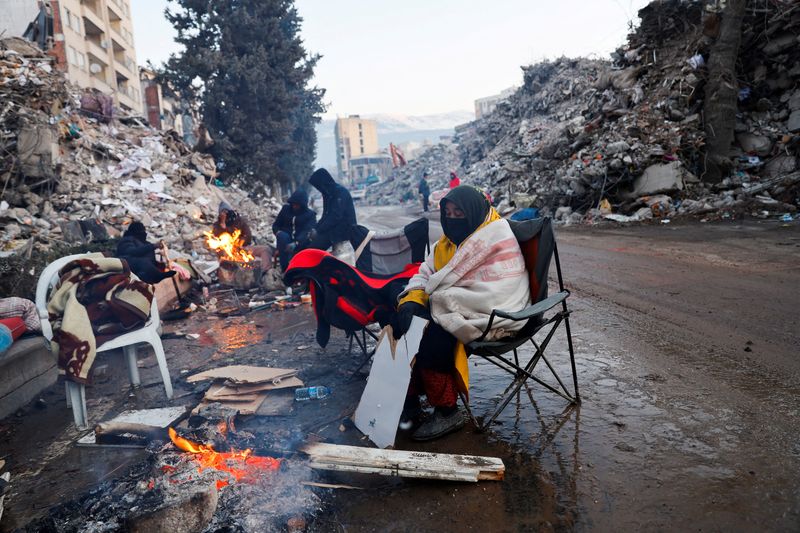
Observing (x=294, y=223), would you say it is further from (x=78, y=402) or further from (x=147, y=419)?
(x=147, y=419)

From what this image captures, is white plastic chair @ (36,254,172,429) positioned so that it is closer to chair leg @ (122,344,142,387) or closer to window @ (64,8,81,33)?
chair leg @ (122,344,142,387)

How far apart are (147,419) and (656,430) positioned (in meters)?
3.32

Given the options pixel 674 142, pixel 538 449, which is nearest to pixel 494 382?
pixel 538 449

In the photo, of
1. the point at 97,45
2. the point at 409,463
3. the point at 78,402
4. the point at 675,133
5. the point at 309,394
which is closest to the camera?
the point at 409,463

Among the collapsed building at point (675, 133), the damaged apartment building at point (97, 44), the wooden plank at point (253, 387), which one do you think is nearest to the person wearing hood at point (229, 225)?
the wooden plank at point (253, 387)

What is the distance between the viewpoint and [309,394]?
362 cm

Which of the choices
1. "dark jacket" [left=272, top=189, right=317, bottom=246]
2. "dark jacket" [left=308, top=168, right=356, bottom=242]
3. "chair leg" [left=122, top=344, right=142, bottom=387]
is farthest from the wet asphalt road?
"dark jacket" [left=272, top=189, right=317, bottom=246]

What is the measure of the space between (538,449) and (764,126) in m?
12.3

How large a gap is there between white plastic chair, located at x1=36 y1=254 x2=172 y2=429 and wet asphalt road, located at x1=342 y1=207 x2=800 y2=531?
7.78 ft

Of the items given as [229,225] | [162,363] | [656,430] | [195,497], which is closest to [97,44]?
[229,225]

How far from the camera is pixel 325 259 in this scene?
375cm

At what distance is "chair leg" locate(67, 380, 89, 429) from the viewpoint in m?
3.39

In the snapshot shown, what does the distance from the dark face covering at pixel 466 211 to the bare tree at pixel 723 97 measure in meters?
10.6

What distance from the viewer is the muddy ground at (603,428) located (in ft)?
6.92
